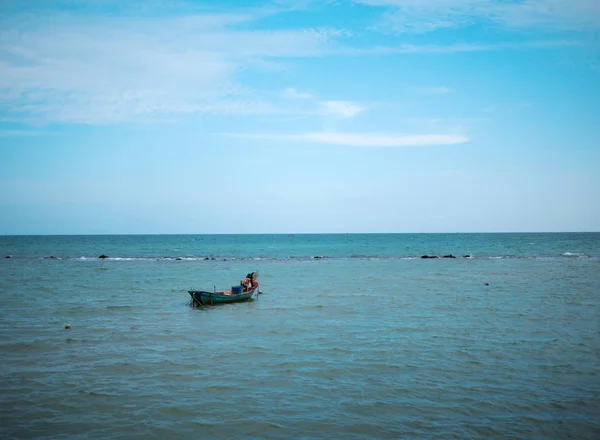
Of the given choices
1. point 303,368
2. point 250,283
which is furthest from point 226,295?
point 303,368

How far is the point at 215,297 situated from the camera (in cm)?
2848

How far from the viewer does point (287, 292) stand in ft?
110

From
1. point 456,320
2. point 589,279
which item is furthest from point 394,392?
point 589,279

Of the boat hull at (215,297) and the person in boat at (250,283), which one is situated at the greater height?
the person in boat at (250,283)

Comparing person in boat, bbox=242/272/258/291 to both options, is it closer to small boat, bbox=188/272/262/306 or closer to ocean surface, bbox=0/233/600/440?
small boat, bbox=188/272/262/306

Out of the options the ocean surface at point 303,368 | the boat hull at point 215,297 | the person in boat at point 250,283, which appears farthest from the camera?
the person in boat at point 250,283

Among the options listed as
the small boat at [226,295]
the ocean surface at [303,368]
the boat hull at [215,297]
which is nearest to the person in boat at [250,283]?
the small boat at [226,295]

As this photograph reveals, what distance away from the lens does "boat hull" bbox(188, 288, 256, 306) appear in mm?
27578

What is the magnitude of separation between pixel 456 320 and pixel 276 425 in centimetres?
1401

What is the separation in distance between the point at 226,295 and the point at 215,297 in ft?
2.75

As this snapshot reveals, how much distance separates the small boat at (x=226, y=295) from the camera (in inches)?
1087

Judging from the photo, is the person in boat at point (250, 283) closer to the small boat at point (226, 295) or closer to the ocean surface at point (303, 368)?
the small boat at point (226, 295)

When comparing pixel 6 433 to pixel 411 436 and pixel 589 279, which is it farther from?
pixel 589 279

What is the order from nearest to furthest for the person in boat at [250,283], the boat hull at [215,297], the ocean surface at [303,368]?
the ocean surface at [303,368] → the boat hull at [215,297] → the person in boat at [250,283]
